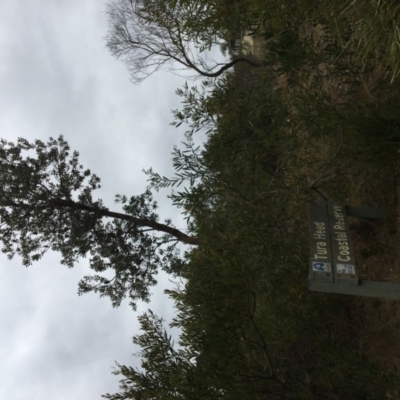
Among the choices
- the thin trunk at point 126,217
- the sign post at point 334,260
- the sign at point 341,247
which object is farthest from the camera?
the thin trunk at point 126,217

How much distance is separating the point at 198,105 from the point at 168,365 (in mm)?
3561

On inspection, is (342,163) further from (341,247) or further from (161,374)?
(161,374)

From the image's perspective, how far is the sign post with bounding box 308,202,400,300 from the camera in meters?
3.46

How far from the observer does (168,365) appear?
4582mm

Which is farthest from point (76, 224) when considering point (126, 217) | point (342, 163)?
point (342, 163)

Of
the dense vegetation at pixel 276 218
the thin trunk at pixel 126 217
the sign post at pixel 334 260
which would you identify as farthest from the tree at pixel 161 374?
the thin trunk at pixel 126 217

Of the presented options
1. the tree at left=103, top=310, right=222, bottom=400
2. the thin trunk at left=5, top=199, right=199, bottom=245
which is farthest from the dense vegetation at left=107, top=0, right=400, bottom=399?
the thin trunk at left=5, top=199, right=199, bottom=245

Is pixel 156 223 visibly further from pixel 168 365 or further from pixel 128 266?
pixel 168 365

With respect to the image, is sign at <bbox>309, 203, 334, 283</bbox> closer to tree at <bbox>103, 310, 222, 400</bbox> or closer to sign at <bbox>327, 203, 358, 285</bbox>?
sign at <bbox>327, 203, 358, 285</bbox>

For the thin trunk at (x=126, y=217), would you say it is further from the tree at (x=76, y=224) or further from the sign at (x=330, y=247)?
the sign at (x=330, y=247)

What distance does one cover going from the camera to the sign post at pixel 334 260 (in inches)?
136

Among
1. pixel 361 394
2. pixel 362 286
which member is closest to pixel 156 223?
pixel 361 394

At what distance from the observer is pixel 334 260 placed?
3.78 meters

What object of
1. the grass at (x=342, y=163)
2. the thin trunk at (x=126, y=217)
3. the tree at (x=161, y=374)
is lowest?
the tree at (x=161, y=374)
